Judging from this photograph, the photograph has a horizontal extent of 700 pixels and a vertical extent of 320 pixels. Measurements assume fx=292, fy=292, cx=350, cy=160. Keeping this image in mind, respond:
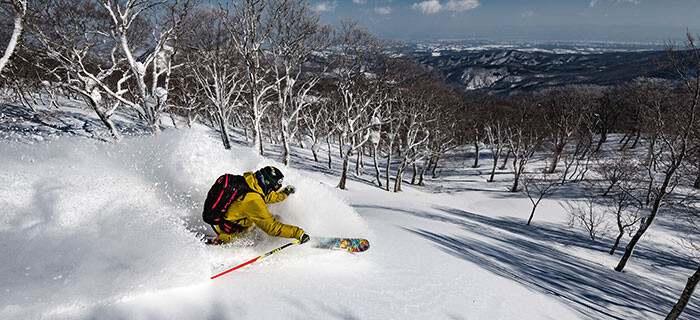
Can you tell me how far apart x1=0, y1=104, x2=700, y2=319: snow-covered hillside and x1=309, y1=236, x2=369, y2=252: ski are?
0.14m

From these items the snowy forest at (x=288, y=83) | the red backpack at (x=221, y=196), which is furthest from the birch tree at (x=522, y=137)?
the red backpack at (x=221, y=196)

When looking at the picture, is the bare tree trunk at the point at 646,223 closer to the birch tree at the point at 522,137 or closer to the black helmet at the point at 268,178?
the black helmet at the point at 268,178

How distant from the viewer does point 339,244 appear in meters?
4.38

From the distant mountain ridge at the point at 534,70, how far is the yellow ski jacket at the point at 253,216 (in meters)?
99.1

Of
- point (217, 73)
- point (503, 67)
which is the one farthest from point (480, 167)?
point (503, 67)

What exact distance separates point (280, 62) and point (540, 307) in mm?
13110

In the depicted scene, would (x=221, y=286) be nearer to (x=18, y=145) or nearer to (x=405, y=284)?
(x=405, y=284)

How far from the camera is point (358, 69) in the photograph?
635 inches

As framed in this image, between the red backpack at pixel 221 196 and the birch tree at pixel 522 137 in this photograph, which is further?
the birch tree at pixel 522 137

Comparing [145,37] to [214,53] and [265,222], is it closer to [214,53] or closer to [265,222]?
[214,53]

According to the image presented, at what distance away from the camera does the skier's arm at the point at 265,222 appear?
12.1 ft

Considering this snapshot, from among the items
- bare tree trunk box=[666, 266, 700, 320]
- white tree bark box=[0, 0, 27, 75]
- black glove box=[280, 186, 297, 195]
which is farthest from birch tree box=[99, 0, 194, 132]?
bare tree trunk box=[666, 266, 700, 320]

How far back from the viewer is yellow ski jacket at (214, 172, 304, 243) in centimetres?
363

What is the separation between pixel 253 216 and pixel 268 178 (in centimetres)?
53
